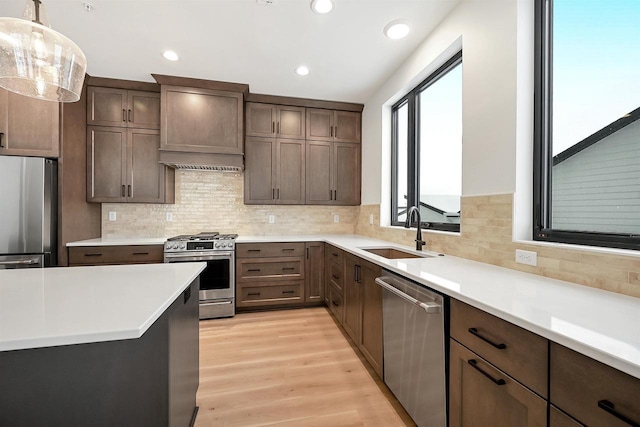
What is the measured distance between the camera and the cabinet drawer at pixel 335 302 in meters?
2.78

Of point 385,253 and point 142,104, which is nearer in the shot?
point 385,253

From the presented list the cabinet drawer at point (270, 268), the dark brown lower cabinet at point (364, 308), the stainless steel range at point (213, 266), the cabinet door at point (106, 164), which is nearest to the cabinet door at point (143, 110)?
the cabinet door at point (106, 164)

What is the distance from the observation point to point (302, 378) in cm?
197

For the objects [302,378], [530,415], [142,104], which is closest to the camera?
[530,415]


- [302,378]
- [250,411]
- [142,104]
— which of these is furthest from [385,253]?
[142,104]

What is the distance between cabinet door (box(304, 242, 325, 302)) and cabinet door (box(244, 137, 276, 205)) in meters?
→ 0.83

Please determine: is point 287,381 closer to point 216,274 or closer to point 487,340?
point 487,340

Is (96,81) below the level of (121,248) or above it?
above

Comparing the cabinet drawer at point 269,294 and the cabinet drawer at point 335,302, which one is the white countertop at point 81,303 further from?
the cabinet drawer at point 269,294

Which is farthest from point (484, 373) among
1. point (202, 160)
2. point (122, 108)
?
point (122, 108)

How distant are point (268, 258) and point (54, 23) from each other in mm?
2775

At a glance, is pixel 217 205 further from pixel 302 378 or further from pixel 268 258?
pixel 302 378

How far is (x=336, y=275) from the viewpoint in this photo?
9.61 ft

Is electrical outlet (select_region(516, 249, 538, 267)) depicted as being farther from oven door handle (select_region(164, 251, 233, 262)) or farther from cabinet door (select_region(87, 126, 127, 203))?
cabinet door (select_region(87, 126, 127, 203))
